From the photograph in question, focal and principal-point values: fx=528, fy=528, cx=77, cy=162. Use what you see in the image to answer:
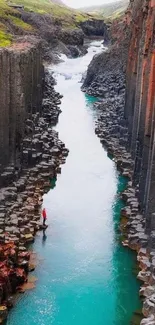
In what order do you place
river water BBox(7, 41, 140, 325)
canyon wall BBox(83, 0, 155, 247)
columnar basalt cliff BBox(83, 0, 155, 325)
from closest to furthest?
river water BBox(7, 41, 140, 325) < columnar basalt cliff BBox(83, 0, 155, 325) < canyon wall BBox(83, 0, 155, 247)

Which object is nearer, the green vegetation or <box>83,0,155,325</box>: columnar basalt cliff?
<box>83,0,155,325</box>: columnar basalt cliff

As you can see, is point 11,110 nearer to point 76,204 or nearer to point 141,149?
point 76,204

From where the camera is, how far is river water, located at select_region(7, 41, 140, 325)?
23.0 metres

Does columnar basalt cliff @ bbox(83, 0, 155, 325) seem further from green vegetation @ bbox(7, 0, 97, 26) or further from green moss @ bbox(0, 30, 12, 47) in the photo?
green vegetation @ bbox(7, 0, 97, 26)

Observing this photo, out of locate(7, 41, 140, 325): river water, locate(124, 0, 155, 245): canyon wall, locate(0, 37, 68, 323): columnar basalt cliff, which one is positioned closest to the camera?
locate(7, 41, 140, 325): river water

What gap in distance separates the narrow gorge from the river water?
5 cm

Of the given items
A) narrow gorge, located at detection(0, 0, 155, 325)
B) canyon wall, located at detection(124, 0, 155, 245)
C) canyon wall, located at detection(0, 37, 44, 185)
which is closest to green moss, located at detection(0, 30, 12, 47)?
narrow gorge, located at detection(0, 0, 155, 325)

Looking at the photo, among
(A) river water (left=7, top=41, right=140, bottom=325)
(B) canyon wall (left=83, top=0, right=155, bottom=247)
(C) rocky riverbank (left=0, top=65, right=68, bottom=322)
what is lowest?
(A) river water (left=7, top=41, right=140, bottom=325)

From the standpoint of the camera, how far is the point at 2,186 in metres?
32.7

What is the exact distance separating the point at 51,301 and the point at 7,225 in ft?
20.1

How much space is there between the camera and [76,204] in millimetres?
34500

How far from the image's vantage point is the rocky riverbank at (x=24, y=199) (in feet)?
77.9

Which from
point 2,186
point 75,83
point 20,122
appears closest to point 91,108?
point 75,83

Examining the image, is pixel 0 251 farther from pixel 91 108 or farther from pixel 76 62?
pixel 76 62
